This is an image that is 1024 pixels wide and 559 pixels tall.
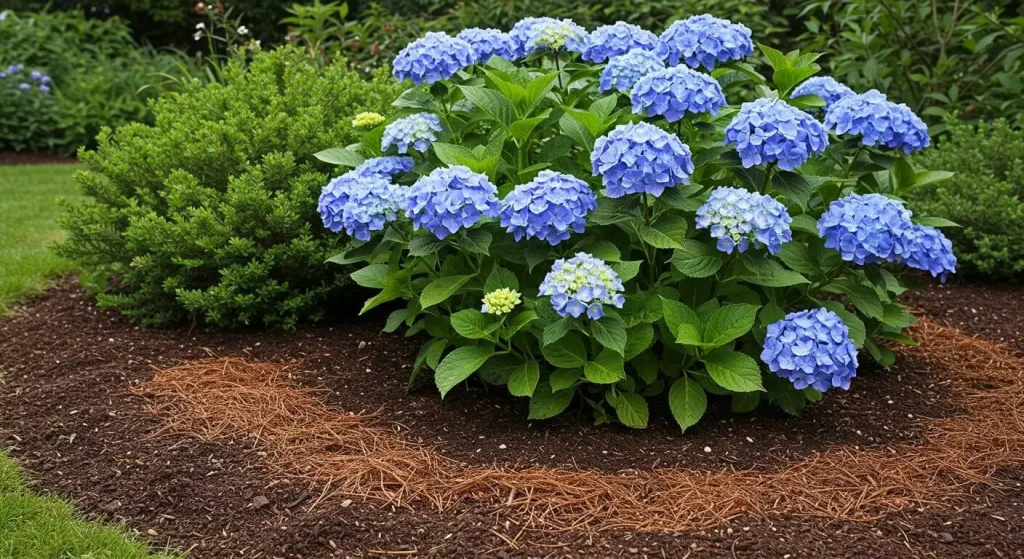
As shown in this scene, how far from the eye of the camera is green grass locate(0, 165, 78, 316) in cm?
524

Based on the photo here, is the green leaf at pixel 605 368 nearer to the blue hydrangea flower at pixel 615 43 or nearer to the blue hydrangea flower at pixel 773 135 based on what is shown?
the blue hydrangea flower at pixel 773 135

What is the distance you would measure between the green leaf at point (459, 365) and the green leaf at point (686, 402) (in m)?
0.63

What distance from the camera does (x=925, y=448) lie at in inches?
133

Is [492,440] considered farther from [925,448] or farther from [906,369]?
[906,369]

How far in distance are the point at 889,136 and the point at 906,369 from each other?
1128 millimetres

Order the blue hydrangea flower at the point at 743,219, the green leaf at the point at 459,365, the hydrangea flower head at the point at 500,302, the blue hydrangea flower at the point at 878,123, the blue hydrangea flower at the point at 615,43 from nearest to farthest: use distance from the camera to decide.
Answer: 1. the blue hydrangea flower at the point at 743,219
2. the hydrangea flower head at the point at 500,302
3. the green leaf at the point at 459,365
4. the blue hydrangea flower at the point at 878,123
5. the blue hydrangea flower at the point at 615,43

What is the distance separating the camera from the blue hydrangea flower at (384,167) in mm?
3629

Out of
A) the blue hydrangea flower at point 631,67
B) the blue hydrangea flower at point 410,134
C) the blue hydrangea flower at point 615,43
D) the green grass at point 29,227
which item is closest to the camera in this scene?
the blue hydrangea flower at point 631,67

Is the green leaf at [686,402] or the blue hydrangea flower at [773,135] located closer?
the blue hydrangea flower at [773,135]

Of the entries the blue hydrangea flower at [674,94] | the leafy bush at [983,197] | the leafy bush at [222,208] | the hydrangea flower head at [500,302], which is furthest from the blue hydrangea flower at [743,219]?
the leafy bush at [983,197]

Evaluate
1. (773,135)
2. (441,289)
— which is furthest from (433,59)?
(773,135)

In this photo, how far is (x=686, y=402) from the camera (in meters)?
3.35

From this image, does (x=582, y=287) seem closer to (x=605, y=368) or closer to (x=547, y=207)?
(x=547, y=207)

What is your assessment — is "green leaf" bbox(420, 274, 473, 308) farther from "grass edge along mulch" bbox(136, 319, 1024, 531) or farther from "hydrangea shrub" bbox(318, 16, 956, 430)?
"grass edge along mulch" bbox(136, 319, 1024, 531)
